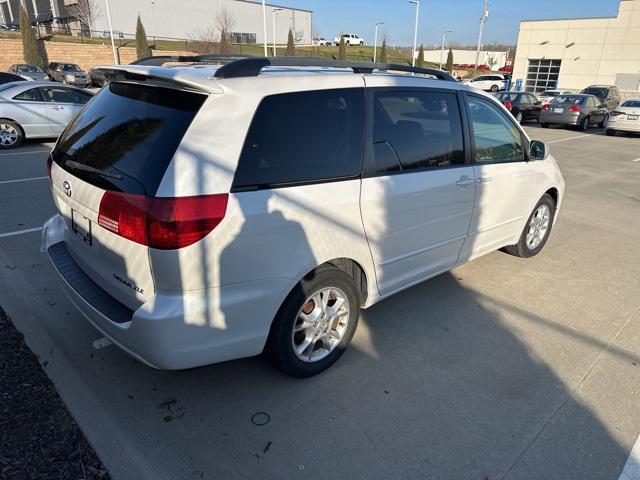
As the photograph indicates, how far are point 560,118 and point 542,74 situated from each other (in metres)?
22.3

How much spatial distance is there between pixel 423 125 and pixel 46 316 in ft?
10.5

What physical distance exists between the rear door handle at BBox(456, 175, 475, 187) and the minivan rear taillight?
2.03 m

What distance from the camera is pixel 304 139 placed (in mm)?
2623

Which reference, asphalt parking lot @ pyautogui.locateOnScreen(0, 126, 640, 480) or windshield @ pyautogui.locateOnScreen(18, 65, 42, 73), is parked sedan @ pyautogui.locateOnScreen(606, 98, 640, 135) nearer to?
asphalt parking lot @ pyautogui.locateOnScreen(0, 126, 640, 480)

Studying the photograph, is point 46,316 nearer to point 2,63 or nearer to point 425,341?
point 425,341

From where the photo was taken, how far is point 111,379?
292 cm

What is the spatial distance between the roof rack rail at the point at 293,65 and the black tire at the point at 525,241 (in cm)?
188

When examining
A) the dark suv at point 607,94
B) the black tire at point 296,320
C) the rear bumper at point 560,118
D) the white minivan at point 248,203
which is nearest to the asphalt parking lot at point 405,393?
the black tire at point 296,320

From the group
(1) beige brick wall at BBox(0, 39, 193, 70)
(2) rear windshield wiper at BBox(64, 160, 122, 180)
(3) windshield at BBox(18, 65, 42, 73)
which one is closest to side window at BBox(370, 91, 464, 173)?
(2) rear windshield wiper at BBox(64, 160, 122, 180)

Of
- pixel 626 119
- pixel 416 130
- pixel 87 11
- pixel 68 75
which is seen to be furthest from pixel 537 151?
pixel 87 11

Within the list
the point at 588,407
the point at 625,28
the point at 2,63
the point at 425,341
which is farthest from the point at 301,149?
the point at 2,63

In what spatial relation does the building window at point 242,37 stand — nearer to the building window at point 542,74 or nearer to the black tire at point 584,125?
the building window at point 542,74

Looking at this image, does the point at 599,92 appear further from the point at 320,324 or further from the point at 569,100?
the point at 320,324

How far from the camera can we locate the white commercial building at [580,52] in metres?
33.0
